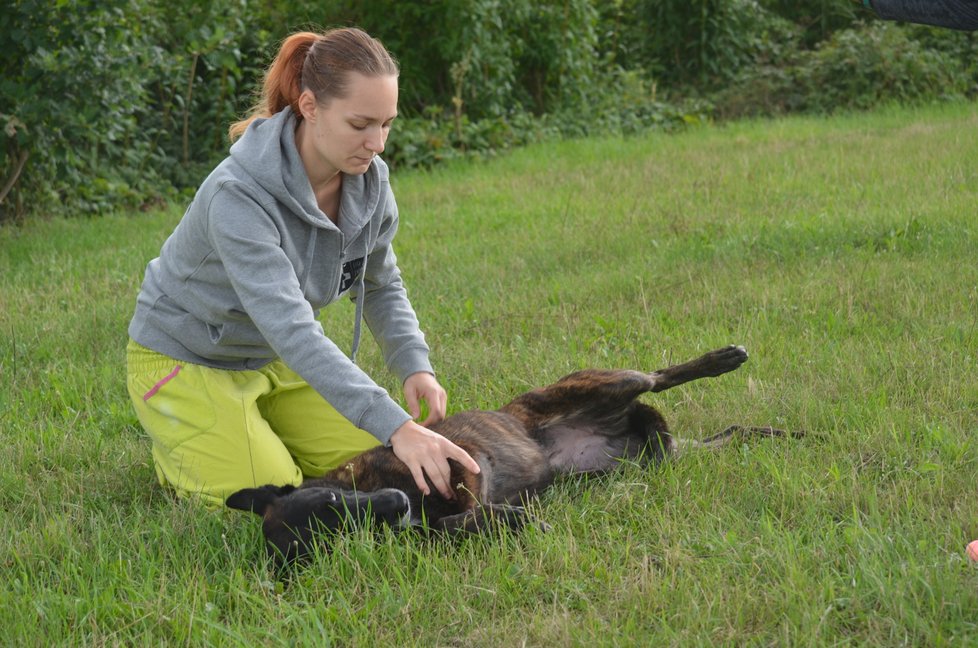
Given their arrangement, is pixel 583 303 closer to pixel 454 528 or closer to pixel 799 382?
pixel 799 382

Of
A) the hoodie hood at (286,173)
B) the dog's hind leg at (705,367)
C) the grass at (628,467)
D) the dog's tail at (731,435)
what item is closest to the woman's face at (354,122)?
the hoodie hood at (286,173)

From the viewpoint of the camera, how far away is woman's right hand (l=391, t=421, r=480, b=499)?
10.6ft

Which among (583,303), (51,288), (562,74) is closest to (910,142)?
(562,74)

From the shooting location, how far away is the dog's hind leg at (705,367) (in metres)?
4.42

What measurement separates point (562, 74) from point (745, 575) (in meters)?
11.2

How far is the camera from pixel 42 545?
3590 mm

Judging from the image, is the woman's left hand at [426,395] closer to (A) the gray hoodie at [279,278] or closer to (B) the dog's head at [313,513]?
(A) the gray hoodie at [279,278]

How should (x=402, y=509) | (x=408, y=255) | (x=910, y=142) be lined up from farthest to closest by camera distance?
(x=910, y=142), (x=408, y=255), (x=402, y=509)

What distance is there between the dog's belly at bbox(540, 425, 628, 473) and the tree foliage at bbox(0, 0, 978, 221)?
548cm

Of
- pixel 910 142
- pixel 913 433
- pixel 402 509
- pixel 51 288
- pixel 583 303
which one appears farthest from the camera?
pixel 910 142

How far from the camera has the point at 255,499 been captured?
354cm

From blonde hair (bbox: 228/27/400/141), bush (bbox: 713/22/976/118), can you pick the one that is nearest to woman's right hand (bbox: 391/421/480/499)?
blonde hair (bbox: 228/27/400/141)

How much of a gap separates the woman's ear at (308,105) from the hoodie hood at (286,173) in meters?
0.12

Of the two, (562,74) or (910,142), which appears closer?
(910,142)
